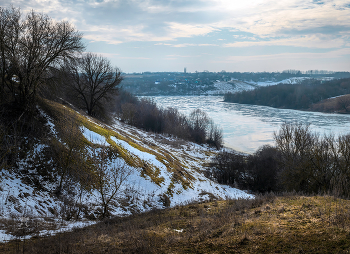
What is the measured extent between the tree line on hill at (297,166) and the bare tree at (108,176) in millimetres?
10266

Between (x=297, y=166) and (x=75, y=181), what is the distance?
785 inches

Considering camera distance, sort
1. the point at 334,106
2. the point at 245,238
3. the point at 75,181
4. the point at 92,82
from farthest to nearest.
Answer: the point at 334,106 → the point at 92,82 → the point at 75,181 → the point at 245,238

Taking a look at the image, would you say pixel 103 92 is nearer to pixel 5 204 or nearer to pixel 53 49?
pixel 53 49

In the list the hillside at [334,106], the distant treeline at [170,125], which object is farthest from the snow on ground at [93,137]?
the hillside at [334,106]

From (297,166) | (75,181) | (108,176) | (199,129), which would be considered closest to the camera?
(75,181)

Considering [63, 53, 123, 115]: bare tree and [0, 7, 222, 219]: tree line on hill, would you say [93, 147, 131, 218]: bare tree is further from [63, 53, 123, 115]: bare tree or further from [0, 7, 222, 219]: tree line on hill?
[63, 53, 123, 115]: bare tree

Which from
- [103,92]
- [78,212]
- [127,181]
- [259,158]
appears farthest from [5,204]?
[259,158]

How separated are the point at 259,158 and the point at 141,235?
35.3 meters

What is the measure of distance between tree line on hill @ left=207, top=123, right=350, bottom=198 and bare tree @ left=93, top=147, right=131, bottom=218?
10.3 meters

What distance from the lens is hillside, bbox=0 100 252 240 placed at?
11414 millimetres

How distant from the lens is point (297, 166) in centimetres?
2361

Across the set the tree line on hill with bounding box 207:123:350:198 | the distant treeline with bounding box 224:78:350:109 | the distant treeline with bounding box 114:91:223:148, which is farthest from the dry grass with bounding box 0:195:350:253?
the distant treeline with bounding box 224:78:350:109

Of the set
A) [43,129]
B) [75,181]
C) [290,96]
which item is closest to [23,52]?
[43,129]

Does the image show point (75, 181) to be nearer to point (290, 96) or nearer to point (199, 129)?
point (199, 129)
